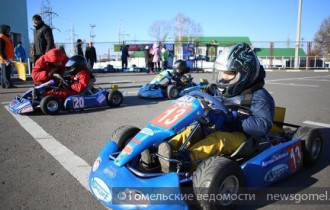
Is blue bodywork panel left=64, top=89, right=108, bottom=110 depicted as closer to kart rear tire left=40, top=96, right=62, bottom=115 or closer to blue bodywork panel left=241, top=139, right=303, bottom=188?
kart rear tire left=40, top=96, right=62, bottom=115

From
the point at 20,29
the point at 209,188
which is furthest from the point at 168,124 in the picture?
the point at 20,29

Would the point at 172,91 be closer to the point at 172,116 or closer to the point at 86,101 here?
the point at 86,101

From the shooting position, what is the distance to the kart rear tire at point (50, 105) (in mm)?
5402

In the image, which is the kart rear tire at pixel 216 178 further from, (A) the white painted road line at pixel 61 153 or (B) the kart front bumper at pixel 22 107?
(B) the kart front bumper at pixel 22 107

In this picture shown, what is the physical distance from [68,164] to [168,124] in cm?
132

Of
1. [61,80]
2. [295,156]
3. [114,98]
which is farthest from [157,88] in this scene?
[295,156]

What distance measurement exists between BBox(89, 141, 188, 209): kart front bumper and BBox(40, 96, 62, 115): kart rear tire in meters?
3.53

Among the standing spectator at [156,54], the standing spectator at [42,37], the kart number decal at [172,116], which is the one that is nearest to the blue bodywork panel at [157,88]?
the standing spectator at [42,37]

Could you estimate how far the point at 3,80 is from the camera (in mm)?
9242

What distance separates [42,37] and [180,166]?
237 inches

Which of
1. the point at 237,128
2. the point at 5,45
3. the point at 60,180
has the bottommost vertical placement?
the point at 60,180

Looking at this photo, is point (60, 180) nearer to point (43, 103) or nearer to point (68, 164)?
point (68, 164)

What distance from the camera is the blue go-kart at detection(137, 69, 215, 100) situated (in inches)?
301

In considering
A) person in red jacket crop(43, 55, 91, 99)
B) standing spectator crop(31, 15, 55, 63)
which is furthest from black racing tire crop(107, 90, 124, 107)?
standing spectator crop(31, 15, 55, 63)
